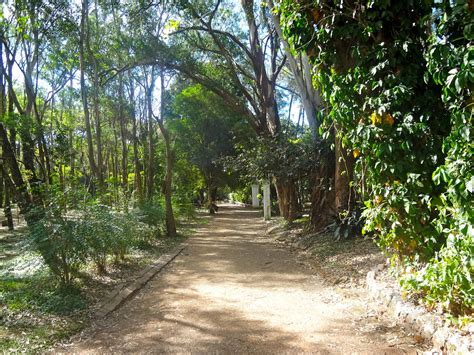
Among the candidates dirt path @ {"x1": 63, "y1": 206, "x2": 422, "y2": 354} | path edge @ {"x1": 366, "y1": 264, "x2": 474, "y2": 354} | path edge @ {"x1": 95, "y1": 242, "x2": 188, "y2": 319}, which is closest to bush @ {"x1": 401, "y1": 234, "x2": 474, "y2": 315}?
path edge @ {"x1": 366, "y1": 264, "x2": 474, "y2": 354}

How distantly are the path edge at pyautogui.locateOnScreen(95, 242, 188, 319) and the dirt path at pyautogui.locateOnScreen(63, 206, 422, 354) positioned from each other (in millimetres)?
112

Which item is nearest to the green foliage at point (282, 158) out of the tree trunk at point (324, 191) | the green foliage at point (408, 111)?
the tree trunk at point (324, 191)

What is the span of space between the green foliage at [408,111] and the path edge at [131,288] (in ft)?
11.8

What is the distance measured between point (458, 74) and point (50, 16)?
12.4 m

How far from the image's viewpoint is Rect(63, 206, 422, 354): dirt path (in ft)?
12.9

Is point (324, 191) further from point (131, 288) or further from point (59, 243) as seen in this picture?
point (59, 243)

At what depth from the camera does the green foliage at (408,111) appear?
332cm

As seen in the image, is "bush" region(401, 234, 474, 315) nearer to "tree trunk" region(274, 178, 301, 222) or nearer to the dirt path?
the dirt path

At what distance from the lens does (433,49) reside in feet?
11.5

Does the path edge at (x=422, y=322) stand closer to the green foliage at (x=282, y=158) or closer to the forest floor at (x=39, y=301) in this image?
the forest floor at (x=39, y=301)

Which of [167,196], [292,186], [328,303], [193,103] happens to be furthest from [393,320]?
[193,103]

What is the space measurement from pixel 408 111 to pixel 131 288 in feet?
15.8

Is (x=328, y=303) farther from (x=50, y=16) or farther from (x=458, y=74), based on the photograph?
(x=50, y=16)

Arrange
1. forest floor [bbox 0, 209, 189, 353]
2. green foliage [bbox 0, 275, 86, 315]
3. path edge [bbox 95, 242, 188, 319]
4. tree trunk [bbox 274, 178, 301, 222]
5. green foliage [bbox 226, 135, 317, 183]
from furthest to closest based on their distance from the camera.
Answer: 1. tree trunk [bbox 274, 178, 301, 222]
2. green foliage [bbox 226, 135, 317, 183]
3. path edge [bbox 95, 242, 188, 319]
4. green foliage [bbox 0, 275, 86, 315]
5. forest floor [bbox 0, 209, 189, 353]
